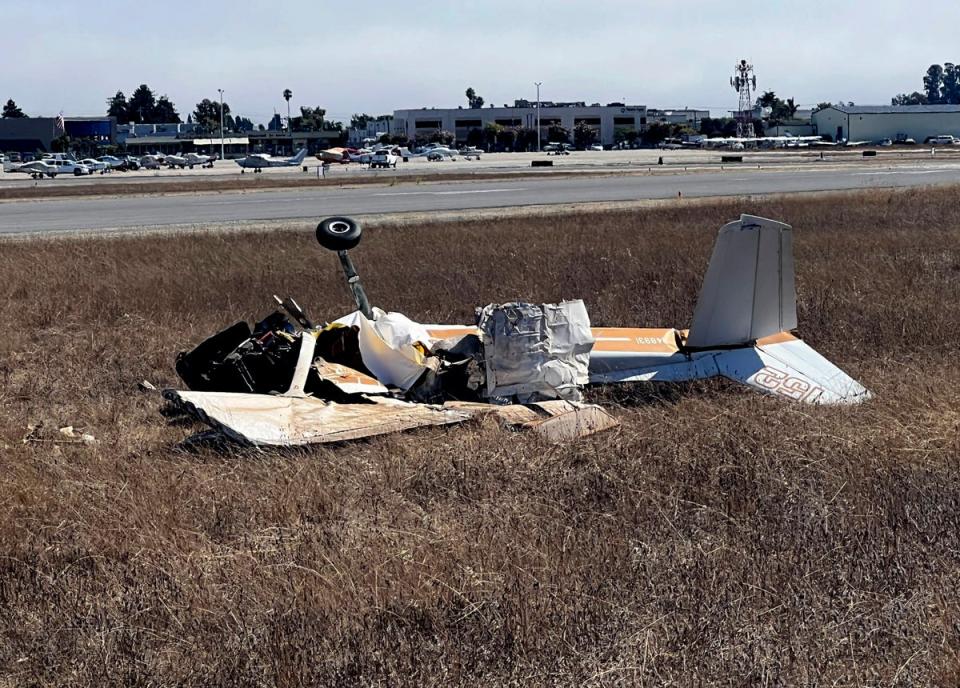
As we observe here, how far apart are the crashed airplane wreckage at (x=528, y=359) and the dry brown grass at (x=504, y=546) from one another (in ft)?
0.96

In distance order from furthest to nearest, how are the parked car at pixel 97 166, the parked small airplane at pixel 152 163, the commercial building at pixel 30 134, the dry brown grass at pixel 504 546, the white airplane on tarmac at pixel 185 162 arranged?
the commercial building at pixel 30 134
the white airplane on tarmac at pixel 185 162
the parked small airplane at pixel 152 163
the parked car at pixel 97 166
the dry brown grass at pixel 504 546

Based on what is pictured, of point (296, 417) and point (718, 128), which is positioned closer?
point (296, 417)

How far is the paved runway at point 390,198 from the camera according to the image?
3138cm

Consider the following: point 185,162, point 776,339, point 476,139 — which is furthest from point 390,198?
point 476,139

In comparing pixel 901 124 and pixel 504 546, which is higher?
pixel 901 124

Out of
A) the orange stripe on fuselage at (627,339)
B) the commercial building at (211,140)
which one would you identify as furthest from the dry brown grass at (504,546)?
the commercial building at (211,140)

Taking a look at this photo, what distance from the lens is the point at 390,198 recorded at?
125 feet

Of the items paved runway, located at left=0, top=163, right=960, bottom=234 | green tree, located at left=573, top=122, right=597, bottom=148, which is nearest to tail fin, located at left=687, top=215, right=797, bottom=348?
paved runway, located at left=0, top=163, right=960, bottom=234

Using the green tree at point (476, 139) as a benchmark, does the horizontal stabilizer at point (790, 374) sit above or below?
below

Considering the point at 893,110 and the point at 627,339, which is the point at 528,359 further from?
the point at 893,110

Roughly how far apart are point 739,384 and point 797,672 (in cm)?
461

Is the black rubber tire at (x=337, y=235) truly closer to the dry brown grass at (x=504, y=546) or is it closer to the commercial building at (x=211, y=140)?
the dry brown grass at (x=504, y=546)

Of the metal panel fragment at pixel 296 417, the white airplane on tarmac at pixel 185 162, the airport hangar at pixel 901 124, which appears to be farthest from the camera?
the airport hangar at pixel 901 124

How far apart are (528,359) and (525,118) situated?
184140 mm
